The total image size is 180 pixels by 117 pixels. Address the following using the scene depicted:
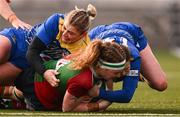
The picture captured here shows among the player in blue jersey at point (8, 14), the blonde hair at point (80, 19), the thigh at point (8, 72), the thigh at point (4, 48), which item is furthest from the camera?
the player in blue jersey at point (8, 14)

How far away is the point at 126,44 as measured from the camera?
24.6ft

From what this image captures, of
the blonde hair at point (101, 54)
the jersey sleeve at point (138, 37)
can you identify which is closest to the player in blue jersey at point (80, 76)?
the blonde hair at point (101, 54)

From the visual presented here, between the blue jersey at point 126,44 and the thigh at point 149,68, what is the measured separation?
7 cm

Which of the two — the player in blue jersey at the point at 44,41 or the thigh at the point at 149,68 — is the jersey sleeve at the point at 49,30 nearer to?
the player in blue jersey at the point at 44,41

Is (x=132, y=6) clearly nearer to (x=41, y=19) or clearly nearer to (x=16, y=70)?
(x=41, y=19)

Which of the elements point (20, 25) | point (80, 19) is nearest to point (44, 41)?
point (80, 19)

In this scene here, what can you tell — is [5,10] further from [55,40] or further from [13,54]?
[55,40]

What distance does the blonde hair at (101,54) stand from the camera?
23.4ft

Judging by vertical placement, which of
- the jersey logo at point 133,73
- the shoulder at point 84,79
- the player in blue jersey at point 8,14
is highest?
the player in blue jersey at point 8,14

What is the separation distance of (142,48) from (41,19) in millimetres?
16937

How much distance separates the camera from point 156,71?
852 cm

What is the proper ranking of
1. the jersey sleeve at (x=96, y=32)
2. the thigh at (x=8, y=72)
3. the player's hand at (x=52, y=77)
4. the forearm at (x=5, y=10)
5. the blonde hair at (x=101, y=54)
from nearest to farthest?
the blonde hair at (x=101, y=54)
the player's hand at (x=52, y=77)
the thigh at (x=8, y=72)
the jersey sleeve at (x=96, y=32)
the forearm at (x=5, y=10)

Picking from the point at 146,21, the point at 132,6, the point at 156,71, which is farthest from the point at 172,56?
the point at 156,71

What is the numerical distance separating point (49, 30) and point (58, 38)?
113 millimetres
